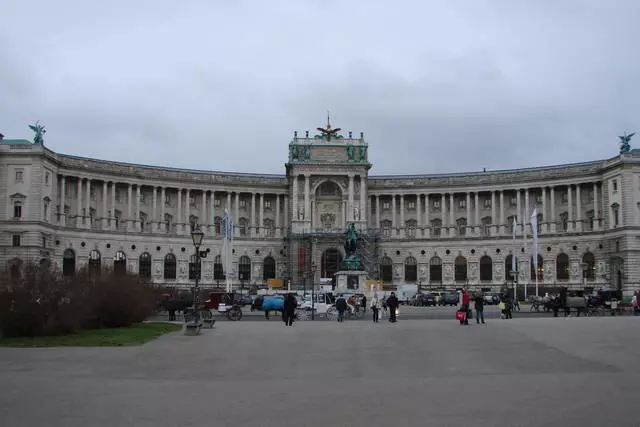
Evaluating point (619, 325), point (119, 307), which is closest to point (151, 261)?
point (119, 307)

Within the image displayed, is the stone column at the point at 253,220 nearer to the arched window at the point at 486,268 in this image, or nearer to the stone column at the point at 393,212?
the stone column at the point at 393,212

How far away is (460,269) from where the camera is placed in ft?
376

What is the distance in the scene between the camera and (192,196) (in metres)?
114

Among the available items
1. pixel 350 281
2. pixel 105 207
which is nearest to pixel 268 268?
pixel 105 207

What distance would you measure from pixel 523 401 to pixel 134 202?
318 feet

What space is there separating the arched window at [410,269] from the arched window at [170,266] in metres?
35.1

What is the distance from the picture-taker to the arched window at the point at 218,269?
11195cm

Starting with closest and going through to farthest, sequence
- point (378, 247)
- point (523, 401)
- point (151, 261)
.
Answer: point (523, 401) → point (151, 261) → point (378, 247)

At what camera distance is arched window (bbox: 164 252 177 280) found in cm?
10969

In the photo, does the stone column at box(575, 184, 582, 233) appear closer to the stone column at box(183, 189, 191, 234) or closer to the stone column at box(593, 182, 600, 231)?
the stone column at box(593, 182, 600, 231)

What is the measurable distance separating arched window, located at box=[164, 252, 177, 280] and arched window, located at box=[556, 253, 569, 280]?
55292mm

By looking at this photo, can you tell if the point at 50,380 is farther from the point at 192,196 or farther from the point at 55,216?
the point at 192,196

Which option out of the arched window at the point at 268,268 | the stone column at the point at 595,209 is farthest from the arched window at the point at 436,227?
the arched window at the point at 268,268

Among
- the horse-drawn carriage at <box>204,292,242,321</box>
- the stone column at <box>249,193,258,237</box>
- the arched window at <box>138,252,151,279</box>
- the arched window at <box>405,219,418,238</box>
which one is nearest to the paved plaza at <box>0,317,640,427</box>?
the horse-drawn carriage at <box>204,292,242,321</box>
